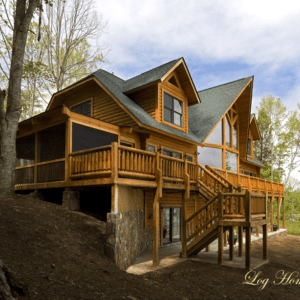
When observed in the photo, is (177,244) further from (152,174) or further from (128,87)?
(128,87)

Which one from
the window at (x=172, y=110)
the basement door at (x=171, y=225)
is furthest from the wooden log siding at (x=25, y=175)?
the window at (x=172, y=110)

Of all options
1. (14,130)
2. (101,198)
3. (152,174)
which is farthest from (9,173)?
(152,174)

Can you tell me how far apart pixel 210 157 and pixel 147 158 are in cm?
992

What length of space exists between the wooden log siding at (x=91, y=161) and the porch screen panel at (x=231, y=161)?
42.7 ft

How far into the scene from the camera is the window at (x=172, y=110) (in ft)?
60.2

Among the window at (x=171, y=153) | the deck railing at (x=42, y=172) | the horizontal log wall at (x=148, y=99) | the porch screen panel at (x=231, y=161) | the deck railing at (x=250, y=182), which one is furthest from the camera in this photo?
the porch screen panel at (x=231, y=161)

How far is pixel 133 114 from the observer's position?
15211mm

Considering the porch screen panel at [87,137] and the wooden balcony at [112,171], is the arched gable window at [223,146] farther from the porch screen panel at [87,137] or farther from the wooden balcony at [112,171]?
the porch screen panel at [87,137]

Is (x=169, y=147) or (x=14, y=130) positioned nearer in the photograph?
(x=14, y=130)

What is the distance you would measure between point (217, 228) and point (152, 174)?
3.55 m

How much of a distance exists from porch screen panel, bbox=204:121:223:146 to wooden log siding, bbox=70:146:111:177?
35.4 ft

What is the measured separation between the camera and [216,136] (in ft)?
69.7

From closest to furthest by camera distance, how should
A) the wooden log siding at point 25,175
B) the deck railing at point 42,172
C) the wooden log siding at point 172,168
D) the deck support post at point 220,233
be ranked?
the deck support post at point 220,233, the wooden log siding at point 172,168, the deck railing at point 42,172, the wooden log siding at point 25,175

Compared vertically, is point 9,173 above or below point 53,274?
above
